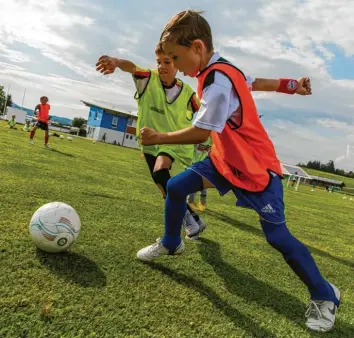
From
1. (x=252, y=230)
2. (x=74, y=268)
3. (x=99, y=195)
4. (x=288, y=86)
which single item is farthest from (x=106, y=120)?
(x=74, y=268)

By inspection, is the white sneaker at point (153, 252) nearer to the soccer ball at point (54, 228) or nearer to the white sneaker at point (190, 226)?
the soccer ball at point (54, 228)

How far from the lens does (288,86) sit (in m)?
3.65

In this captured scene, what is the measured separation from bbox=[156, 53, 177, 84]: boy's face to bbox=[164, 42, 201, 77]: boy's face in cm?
163

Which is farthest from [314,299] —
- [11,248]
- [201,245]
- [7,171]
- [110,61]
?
[7,171]

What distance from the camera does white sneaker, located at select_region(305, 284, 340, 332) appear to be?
2.79 metres

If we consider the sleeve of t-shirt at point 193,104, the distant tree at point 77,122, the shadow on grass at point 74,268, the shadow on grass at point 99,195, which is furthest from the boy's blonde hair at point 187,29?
the distant tree at point 77,122

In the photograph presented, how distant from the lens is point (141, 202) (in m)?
6.93

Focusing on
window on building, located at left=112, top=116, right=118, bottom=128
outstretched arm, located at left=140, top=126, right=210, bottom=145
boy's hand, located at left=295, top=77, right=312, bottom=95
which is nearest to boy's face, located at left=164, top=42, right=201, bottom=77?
outstretched arm, located at left=140, top=126, right=210, bottom=145

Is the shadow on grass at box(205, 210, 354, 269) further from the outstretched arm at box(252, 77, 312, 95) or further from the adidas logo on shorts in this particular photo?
the adidas logo on shorts

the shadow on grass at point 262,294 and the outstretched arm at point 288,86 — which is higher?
the outstretched arm at point 288,86

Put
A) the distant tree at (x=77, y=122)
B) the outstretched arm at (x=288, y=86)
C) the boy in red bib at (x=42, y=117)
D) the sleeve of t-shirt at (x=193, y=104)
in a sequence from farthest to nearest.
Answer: the distant tree at (x=77, y=122) < the boy in red bib at (x=42, y=117) < the sleeve of t-shirt at (x=193, y=104) < the outstretched arm at (x=288, y=86)

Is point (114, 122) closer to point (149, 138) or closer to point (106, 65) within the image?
point (106, 65)

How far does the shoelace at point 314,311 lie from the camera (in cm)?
285

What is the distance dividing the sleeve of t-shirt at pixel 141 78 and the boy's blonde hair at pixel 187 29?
177 cm
